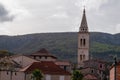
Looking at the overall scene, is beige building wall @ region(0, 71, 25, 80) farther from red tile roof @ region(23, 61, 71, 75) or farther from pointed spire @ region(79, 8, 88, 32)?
pointed spire @ region(79, 8, 88, 32)

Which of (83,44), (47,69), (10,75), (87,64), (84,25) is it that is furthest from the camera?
(83,44)

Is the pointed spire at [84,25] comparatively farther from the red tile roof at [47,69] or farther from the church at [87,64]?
the red tile roof at [47,69]

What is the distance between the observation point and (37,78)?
104 metres

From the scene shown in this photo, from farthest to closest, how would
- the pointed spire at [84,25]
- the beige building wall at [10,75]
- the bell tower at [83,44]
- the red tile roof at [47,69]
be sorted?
the pointed spire at [84,25] → the bell tower at [83,44] → the beige building wall at [10,75] → the red tile roof at [47,69]

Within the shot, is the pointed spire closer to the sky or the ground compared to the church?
closer to the sky

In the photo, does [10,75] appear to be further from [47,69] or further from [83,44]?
[83,44]

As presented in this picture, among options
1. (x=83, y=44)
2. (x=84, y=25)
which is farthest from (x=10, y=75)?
(x=83, y=44)

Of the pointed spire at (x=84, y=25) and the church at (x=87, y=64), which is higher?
the pointed spire at (x=84, y=25)

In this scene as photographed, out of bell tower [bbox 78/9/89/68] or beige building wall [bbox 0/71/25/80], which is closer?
beige building wall [bbox 0/71/25/80]

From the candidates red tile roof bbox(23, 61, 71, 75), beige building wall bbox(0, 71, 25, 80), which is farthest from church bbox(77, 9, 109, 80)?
beige building wall bbox(0, 71, 25, 80)

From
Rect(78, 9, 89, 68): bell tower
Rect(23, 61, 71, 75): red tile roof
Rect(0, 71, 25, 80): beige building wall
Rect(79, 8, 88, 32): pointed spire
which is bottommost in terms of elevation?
Rect(0, 71, 25, 80): beige building wall

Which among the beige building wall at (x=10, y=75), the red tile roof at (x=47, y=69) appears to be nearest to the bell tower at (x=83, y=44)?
the red tile roof at (x=47, y=69)

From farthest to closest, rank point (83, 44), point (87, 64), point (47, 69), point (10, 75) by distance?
point (83, 44), point (87, 64), point (10, 75), point (47, 69)

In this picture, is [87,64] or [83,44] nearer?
[87,64]
